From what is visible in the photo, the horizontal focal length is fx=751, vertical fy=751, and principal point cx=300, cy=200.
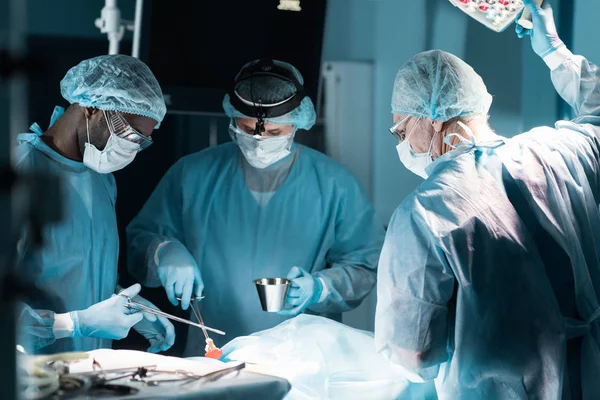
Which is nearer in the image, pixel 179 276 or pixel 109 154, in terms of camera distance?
pixel 109 154

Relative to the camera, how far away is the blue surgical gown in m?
2.33

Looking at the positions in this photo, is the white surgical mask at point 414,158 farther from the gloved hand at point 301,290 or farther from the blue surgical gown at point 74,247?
the blue surgical gown at point 74,247

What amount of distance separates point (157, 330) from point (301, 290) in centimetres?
53

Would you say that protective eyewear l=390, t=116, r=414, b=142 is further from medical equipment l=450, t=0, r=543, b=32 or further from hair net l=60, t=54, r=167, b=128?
hair net l=60, t=54, r=167, b=128

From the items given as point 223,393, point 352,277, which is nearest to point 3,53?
point 223,393

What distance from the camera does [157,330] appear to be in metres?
2.63

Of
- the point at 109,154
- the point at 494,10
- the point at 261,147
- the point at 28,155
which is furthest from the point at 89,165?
the point at 494,10

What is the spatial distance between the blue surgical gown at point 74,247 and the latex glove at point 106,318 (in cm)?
9

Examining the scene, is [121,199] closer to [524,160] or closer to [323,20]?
[323,20]

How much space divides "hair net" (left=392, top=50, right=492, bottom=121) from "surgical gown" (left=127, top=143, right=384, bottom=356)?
0.72 m

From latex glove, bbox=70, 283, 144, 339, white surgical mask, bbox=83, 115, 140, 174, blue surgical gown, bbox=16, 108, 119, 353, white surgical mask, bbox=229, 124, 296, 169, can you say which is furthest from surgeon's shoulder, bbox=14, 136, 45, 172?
white surgical mask, bbox=229, 124, 296, 169

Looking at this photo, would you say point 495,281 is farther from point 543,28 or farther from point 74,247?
point 74,247

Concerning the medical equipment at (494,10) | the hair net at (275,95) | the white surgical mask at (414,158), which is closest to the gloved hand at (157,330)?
the hair net at (275,95)

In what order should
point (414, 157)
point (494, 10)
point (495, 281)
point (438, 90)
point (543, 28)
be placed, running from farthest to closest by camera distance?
point (494, 10)
point (543, 28)
point (414, 157)
point (438, 90)
point (495, 281)
